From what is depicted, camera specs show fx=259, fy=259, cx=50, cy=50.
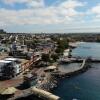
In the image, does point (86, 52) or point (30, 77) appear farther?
point (86, 52)

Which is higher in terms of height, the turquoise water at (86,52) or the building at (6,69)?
the building at (6,69)

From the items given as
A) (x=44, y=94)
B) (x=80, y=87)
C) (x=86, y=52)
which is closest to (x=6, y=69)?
(x=44, y=94)

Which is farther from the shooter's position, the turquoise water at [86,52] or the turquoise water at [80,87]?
the turquoise water at [86,52]

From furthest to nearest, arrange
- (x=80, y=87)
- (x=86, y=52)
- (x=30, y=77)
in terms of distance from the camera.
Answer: (x=86, y=52) < (x=80, y=87) < (x=30, y=77)

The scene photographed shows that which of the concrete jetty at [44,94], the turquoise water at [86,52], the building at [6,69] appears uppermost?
the building at [6,69]

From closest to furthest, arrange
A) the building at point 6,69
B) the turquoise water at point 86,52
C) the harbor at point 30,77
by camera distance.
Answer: the harbor at point 30,77, the building at point 6,69, the turquoise water at point 86,52

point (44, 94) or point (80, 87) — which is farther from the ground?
point (44, 94)

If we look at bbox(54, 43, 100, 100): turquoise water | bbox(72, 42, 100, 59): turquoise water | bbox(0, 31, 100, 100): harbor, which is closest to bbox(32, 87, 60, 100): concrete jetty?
bbox(0, 31, 100, 100): harbor

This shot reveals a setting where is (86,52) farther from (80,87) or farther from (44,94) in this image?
(44,94)

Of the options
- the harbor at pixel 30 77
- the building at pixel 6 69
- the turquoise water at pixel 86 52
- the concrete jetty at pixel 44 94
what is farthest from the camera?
the turquoise water at pixel 86 52

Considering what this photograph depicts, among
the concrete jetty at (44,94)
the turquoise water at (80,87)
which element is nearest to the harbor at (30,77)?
the concrete jetty at (44,94)

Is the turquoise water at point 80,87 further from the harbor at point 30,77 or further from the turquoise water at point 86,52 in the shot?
the turquoise water at point 86,52

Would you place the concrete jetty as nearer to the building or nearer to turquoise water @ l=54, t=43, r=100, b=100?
turquoise water @ l=54, t=43, r=100, b=100
